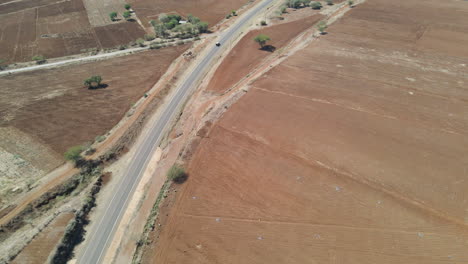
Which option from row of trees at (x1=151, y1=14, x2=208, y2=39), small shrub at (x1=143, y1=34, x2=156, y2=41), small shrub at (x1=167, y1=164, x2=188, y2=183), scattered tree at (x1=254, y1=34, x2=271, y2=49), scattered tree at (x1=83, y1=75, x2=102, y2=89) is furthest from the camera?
row of trees at (x1=151, y1=14, x2=208, y2=39)

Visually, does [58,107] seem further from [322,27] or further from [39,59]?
[322,27]

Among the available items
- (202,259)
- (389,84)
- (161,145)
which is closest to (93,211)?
(161,145)

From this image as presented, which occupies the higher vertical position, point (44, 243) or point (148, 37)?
point (148, 37)

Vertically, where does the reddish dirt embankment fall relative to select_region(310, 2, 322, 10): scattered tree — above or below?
below

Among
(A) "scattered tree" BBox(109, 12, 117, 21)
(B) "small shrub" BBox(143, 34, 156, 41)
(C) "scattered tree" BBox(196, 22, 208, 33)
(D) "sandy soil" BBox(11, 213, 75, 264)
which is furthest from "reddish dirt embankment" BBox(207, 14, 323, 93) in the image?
(A) "scattered tree" BBox(109, 12, 117, 21)

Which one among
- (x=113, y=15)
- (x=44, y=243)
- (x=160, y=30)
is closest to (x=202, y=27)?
(x=160, y=30)

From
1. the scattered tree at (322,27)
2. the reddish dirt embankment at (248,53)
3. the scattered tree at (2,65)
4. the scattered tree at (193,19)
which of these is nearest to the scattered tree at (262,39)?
the reddish dirt embankment at (248,53)

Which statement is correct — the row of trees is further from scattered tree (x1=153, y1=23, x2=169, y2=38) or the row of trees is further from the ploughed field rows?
the ploughed field rows
